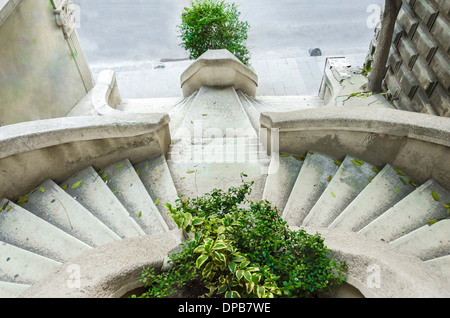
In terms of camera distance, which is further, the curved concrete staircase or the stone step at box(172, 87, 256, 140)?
the stone step at box(172, 87, 256, 140)

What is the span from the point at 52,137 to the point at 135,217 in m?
1.04

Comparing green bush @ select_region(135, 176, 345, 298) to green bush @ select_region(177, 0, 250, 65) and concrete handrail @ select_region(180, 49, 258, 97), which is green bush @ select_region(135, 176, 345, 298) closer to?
concrete handrail @ select_region(180, 49, 258, 97)

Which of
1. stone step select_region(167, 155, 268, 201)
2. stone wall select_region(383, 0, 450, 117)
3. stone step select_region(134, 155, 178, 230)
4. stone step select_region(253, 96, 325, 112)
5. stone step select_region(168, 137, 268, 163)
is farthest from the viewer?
stone step select_region(253, 96, 325, 112)

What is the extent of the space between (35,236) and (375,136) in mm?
3143

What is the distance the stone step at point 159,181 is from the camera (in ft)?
9.18

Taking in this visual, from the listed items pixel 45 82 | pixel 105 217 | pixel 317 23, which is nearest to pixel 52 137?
pixel 105 217

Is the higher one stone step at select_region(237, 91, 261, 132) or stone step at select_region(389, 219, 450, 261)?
stone step at select_region(237, 91, 261, 132)

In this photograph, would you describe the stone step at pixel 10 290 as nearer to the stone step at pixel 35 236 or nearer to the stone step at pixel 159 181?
the stone step at pixel 35 236

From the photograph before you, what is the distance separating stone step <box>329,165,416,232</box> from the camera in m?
2.44

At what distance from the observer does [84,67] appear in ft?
21.6

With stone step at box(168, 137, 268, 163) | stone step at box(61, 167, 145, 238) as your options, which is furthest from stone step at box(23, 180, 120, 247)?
stone step at box(168, 137, 268, 163)

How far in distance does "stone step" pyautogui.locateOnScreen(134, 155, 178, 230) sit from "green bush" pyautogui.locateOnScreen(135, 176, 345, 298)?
112 cm
